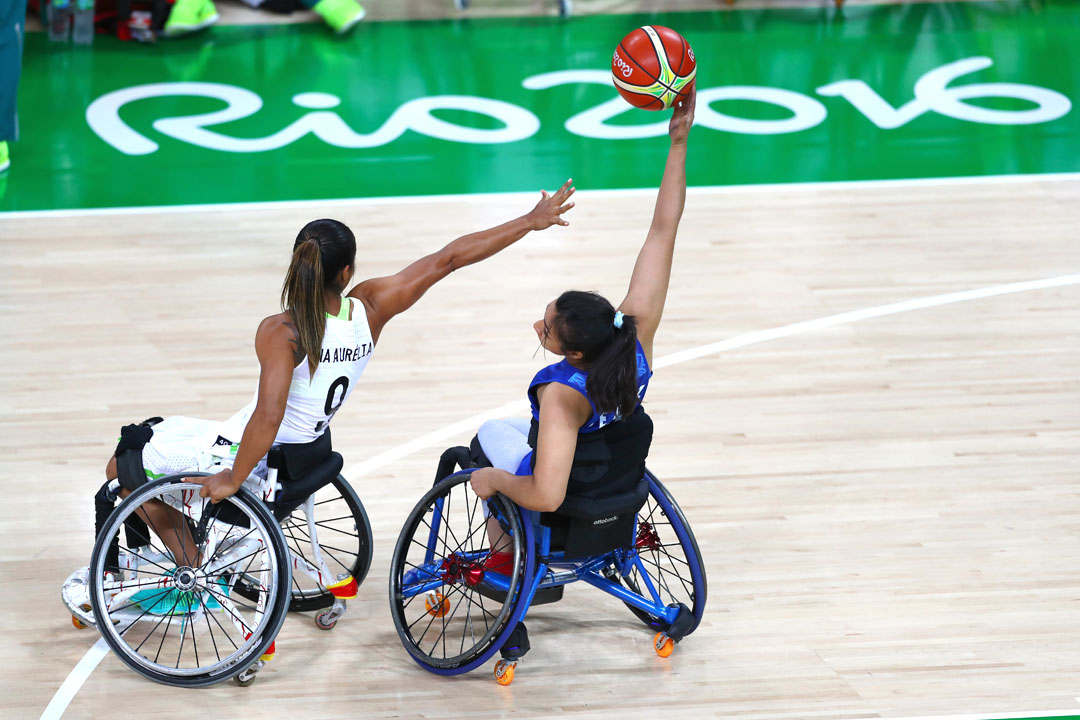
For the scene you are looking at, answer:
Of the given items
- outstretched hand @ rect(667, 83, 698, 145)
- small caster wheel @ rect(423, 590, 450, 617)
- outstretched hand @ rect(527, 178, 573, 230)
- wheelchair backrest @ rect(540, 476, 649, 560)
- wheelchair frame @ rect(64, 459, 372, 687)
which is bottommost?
small caster wheel @ rect(423, 590, 450, 617)

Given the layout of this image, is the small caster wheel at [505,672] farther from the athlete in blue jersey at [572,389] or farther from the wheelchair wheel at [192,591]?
the wheelchair wheel at [192,591]

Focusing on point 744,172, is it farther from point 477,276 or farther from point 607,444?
point 607,444

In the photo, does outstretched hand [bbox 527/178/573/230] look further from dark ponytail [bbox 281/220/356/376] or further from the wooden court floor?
the wooden court floor

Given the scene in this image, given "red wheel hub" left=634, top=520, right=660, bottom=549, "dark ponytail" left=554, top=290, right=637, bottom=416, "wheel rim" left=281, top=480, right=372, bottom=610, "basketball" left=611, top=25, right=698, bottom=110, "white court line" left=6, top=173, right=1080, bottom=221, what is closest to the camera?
"dark ponytail" left=554, top=290, right=637, bottom=416

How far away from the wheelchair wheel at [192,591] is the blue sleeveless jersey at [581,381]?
0.81 metres

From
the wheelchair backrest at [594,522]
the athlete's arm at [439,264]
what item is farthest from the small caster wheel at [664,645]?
the athlete's arm at [439,264]

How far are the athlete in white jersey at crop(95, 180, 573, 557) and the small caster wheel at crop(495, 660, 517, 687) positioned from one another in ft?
2.86

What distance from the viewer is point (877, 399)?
5418 millimetres

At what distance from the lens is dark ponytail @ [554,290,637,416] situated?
3.38 metres

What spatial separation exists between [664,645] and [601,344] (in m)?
1.06

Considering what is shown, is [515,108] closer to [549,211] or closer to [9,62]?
[9,62]

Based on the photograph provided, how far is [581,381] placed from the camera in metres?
3.43

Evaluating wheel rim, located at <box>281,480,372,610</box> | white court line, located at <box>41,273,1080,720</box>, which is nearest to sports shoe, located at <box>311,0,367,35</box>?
white court line, located at <box>41,273,1080,720</box>

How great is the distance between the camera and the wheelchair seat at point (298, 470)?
3.67m
